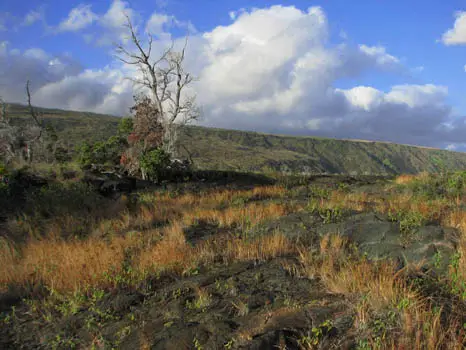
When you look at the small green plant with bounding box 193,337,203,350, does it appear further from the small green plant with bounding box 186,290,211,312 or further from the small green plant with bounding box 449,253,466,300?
the small green plant with bounding box 449,253,466,300

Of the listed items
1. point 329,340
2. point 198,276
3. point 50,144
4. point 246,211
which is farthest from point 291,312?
point 50,144

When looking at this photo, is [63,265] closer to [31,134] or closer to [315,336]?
[315,336]

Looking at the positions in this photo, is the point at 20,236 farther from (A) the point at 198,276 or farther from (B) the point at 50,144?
(B) the point at 50,144

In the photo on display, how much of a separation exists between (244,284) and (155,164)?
37.9 feet

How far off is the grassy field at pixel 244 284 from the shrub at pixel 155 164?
23.7 feet

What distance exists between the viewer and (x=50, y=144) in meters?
21.4

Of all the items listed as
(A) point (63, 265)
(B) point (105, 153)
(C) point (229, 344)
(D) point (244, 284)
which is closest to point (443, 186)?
(D) point (244, 284)

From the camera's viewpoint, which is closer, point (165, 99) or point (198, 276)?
point (198, 276)

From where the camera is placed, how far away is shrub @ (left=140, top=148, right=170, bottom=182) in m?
14.7

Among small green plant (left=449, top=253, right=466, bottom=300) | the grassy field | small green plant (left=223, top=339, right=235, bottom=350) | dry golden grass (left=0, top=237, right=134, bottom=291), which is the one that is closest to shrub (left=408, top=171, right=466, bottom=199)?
the grassy field

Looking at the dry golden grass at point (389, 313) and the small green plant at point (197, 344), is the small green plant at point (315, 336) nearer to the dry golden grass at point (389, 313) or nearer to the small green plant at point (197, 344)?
the dry golden grass at point (389, 313)

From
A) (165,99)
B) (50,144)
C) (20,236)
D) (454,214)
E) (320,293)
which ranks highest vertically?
(165,99)

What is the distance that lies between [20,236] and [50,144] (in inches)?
650

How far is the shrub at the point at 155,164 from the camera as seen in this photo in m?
14.7
